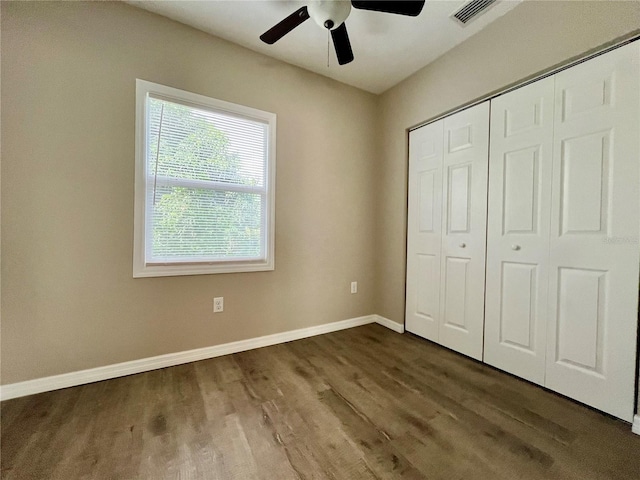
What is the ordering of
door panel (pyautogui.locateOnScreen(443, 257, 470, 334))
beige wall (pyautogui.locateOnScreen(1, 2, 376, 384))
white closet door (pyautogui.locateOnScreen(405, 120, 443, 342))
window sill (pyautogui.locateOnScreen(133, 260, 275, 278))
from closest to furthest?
beige wall (pyautogui.locateOnScreen(1, 2, 376, 384)) → window sill (pyautogui.locateOnScreen(133, 260, 275, 278)) → door panel (pyautogui.locateOnScreen(443, 257, 470, 334)) → white closet door (pyautogui.locateOnScreen(405, 120, 443, 342))

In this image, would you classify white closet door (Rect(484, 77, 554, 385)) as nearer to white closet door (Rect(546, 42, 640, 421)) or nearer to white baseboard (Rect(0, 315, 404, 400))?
white closet door (Rect(546, 42, 640, 421))

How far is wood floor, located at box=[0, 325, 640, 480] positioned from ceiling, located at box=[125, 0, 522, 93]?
8.95 feet

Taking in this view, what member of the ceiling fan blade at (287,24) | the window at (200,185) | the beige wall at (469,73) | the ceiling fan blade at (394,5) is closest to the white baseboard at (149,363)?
the window at (200,185)

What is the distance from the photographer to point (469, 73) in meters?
2.15

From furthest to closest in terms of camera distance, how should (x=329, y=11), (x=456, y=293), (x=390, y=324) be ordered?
1. (x=390, y=324)
2. (x=456, y=293)
3. (x=329, y=11)

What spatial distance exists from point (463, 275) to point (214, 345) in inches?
90.1

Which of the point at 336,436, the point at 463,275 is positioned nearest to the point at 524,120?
the point at 463,275

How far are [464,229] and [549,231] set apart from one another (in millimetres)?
594

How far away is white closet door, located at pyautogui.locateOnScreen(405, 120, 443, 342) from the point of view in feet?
8.18

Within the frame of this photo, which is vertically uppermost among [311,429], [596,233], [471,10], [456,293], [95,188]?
[471,10]

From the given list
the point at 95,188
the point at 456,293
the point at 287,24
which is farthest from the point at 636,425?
the point at 95,188

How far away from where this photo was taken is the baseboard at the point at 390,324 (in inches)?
111

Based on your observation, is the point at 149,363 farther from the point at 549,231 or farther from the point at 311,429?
the point at 549,231

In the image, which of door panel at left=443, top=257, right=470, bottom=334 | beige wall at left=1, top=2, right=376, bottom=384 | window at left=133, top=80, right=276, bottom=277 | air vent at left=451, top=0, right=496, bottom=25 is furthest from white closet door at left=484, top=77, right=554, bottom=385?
window at left=133, top=80, right=276, bottom=277
